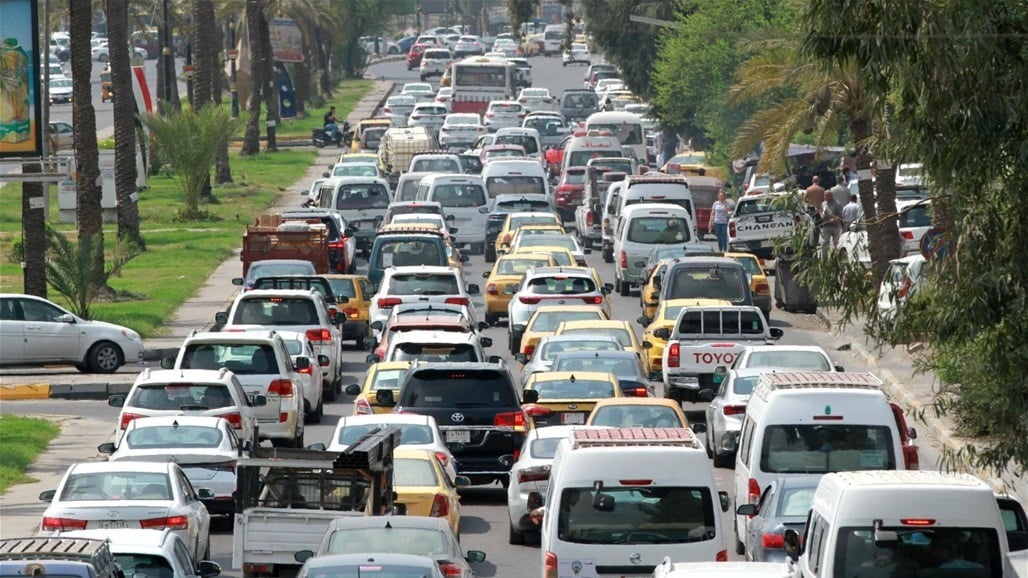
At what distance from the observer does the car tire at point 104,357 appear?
34719 mm

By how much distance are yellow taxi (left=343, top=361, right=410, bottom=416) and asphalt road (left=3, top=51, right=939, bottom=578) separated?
5.42 feet

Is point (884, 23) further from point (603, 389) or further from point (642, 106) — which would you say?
point (642, 106)

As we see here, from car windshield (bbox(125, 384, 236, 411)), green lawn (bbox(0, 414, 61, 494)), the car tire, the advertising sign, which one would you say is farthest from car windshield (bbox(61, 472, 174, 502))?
the advertising sign

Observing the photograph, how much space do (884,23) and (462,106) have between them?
251 ft

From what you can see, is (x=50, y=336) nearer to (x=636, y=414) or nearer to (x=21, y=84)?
(x=21, y=84)

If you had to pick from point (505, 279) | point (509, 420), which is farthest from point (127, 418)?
point (505, 279)

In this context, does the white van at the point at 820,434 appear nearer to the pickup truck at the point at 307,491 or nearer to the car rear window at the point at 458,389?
the pickup truck at the point at 307,491

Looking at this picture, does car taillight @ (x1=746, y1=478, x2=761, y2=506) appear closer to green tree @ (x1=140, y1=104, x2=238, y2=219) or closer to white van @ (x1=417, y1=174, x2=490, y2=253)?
white van @ (x1=417, y1=174, x2=490, y2=253)

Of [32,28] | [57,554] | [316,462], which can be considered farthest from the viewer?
[32,28]

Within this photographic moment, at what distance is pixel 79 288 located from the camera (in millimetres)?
38625

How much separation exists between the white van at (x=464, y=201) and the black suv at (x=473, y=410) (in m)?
27.7

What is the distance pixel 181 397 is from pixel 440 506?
204 inches

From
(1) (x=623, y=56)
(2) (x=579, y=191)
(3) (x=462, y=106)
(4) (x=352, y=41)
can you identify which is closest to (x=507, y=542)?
(2) (x=579, y=191)

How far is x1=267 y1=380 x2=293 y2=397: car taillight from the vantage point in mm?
26875
